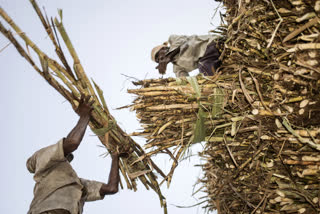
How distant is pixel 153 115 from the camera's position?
196cm

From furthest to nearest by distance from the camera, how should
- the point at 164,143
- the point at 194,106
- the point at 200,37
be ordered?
the point at 200,37 → the point at 164,143 → the point at 194,106

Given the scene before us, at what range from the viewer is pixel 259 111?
1683 millimetres

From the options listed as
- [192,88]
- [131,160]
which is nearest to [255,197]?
[192,88]

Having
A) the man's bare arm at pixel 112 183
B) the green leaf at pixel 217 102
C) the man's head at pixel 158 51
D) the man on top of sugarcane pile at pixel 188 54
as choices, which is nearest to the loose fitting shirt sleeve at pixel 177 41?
the man on top of sugarcane pile at pixel 188 54

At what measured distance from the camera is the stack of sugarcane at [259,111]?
1538 millimetres

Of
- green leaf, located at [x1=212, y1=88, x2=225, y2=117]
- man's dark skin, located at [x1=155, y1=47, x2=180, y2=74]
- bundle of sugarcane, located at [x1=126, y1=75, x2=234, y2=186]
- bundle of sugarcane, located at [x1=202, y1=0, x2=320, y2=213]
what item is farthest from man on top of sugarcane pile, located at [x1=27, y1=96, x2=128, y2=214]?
man's dark skin, located at [x1=155, y1=47, x2=180, y2=74]

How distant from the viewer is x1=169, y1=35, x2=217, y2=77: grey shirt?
2504 millimetres

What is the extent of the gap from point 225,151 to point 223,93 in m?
0.42

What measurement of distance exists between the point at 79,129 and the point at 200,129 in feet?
2.66

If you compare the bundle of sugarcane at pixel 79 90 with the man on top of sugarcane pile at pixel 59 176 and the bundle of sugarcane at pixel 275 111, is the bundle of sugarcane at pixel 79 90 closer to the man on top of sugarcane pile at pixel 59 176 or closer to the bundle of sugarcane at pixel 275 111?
the man on top of sugarcane pile at pixel 59 176

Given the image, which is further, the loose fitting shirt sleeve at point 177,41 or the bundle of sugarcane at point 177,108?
the loose fitting shirt sleeve at point 177,41

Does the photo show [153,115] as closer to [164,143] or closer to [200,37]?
[164,143]

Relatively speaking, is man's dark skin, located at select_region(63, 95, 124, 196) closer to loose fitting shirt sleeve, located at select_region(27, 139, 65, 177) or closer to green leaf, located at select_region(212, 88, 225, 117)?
loose fitting shirt sleeve, located at select_region(27, 139, 65, 177)

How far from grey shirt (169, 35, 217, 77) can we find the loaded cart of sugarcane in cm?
43
